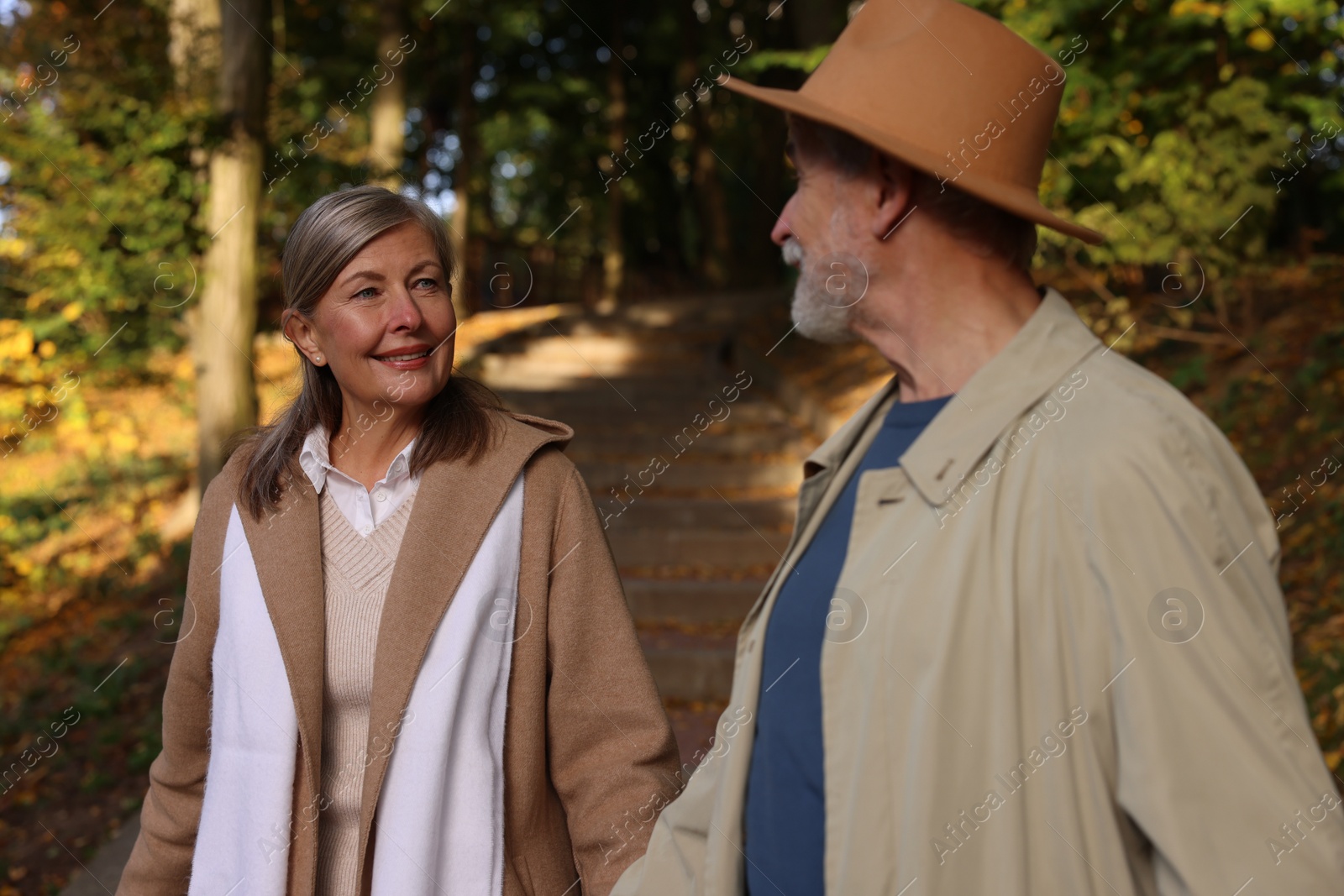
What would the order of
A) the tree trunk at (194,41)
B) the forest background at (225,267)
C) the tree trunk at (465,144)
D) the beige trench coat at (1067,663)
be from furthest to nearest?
the tree trunk at (465,144)
the tree trunk at (194,41)
the forest background at (225,267)
the beige trench coat at (1067,663)

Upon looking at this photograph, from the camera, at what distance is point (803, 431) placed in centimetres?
1048

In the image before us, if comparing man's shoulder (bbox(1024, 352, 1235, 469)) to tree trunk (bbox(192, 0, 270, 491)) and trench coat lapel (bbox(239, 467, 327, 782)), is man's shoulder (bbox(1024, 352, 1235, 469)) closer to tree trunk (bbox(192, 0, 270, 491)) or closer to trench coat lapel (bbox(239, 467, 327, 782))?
trench coat lapel (bbox(239, 467, 327, 782))

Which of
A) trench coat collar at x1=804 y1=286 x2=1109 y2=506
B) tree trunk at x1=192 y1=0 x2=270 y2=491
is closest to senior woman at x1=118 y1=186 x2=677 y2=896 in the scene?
trench coat collar at x1=804 y1=286 x2=1109 y2=506

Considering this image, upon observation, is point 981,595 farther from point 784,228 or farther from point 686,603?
point 686,603

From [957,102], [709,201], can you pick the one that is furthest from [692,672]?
[709,201]

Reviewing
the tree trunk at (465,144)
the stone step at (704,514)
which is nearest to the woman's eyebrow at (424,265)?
the stone step at (704,514)

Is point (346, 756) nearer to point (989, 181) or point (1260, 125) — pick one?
point (989, 181)

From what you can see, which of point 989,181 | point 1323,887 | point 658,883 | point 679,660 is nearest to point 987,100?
point 989,181

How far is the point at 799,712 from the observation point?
6.12 feet

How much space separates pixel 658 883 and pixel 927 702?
83cm

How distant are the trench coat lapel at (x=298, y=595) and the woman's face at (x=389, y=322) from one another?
0.31 metres

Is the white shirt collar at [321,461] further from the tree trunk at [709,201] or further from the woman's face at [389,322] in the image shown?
the tree trunk at [709,201]

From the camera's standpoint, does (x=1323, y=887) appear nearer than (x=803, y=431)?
Yes

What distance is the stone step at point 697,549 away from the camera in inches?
331
